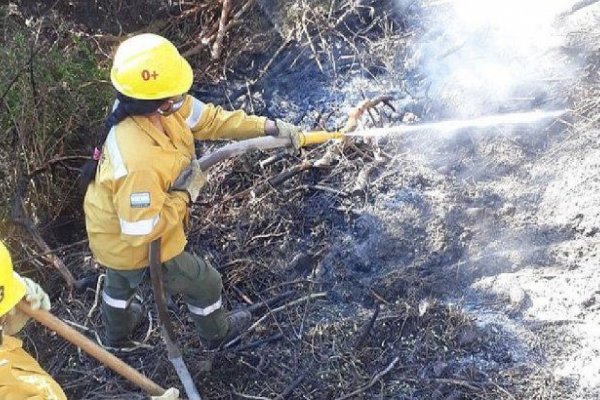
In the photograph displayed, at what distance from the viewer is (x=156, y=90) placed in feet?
11.0

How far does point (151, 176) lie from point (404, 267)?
64.8 inches

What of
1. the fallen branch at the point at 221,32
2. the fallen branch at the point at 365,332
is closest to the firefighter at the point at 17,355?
the fallen branch at the point at 365,332

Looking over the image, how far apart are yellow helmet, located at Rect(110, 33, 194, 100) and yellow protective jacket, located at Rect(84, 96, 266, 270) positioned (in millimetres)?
159

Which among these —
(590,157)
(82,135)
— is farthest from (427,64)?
(82,135)

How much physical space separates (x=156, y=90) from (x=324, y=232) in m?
1.69

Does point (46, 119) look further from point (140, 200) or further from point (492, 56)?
point (492, 56)

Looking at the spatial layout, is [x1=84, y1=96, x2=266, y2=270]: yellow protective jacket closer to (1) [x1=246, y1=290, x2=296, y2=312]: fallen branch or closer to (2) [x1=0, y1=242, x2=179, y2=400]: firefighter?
(2) [x1=0, y1=242, x2=179, y2=400]: firefighter

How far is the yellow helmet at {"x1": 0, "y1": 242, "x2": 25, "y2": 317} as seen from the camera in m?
2.91

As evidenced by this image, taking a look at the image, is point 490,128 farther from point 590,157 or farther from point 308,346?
point 308,346

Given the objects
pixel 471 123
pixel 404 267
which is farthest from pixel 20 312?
pixel 471 123

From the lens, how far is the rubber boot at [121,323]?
161 inches

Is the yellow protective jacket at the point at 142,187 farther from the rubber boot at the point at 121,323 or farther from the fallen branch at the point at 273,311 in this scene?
the fallen branch at the point at 273,311

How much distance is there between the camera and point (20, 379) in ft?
8.76

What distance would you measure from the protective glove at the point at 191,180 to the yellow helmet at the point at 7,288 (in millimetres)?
910
